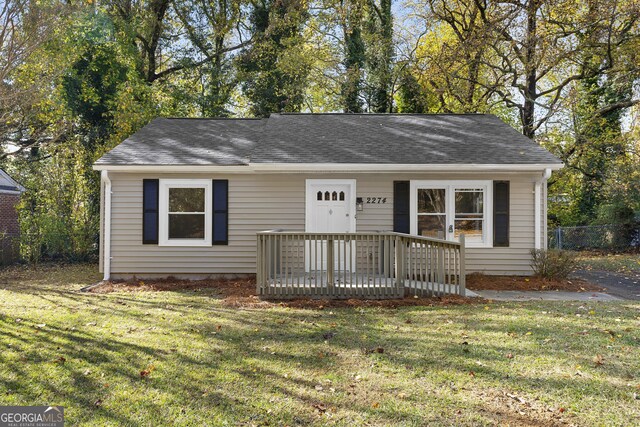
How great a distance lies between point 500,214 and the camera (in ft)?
31.0

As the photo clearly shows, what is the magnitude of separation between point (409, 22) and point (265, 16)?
23.6 ft

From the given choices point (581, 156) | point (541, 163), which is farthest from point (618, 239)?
point (541, 163)

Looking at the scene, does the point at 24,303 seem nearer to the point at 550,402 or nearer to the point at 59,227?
the point at 59,227

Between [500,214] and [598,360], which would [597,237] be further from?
[598,360]

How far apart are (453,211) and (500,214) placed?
103 centimetres

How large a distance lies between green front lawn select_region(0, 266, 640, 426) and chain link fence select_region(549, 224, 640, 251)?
41.4 ft

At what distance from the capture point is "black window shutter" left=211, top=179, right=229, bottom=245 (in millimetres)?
9625

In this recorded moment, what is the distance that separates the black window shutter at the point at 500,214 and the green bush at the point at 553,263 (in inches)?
30.6

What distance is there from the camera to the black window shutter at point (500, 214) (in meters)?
9.45

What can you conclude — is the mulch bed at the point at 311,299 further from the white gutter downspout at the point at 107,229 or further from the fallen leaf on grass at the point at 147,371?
the fallen leaf on grass at the point at 147,371

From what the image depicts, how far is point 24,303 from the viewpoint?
7059 mm

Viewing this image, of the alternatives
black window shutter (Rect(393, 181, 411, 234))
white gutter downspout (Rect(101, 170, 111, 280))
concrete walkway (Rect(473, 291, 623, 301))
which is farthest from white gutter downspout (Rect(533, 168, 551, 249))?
white gutter downspout (Rect(101, 170, 111, 280))

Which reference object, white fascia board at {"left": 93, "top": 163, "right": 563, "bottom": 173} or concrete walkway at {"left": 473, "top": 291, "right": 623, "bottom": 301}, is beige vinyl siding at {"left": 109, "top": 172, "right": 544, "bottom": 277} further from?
concrete walkway at {"left": 473, "top": 291, "right": 623, "bottom": 301}

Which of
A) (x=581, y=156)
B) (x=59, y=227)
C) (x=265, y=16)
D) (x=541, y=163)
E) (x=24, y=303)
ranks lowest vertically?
(x=24, y=303)
